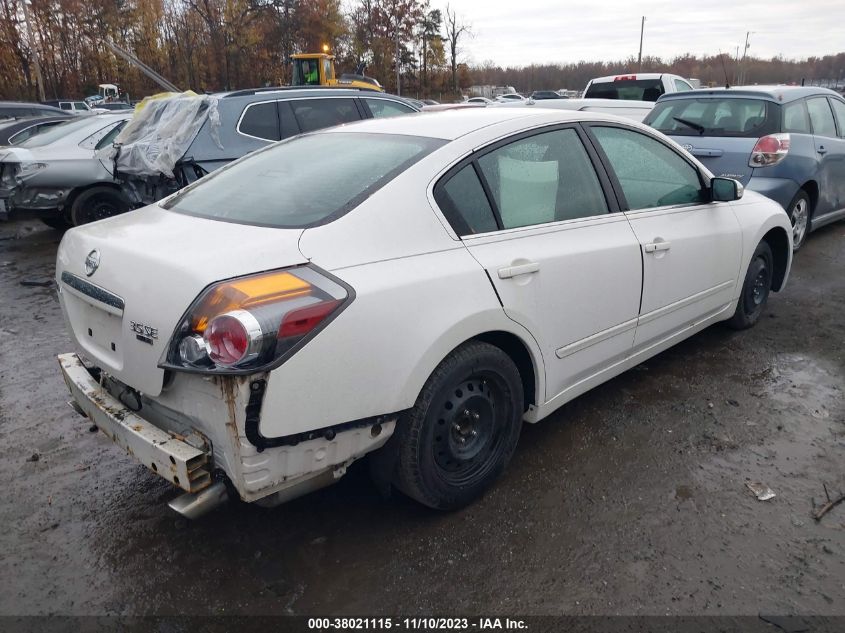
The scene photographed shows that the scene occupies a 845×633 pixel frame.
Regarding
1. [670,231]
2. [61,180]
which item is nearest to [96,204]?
[61,180]

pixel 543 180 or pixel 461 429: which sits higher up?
pixel 543 180

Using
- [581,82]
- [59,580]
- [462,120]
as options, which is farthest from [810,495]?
[581,82]

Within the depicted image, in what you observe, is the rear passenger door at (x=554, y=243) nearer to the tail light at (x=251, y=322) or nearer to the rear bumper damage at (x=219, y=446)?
the tail light at (x=251, y=322)

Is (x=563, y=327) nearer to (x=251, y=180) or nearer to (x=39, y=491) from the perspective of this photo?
(x=251, y=180)

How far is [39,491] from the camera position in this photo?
294 centimetres

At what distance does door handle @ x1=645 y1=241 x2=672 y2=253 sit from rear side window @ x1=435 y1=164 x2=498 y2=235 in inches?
40.2

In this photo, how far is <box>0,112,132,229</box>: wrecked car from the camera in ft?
25.1

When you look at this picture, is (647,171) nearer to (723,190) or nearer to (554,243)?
(723,190)

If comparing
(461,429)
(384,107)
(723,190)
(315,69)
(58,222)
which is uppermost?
(315,69)

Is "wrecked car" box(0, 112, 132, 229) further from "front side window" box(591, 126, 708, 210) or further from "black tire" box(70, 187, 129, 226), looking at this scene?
"front side window" box(591, 126, 708, 210)

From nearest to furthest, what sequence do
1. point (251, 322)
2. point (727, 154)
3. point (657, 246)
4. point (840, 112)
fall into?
1. point (251, 322)
2. point (657, 246)
3. point (727, 154)
4. point (840, 112)

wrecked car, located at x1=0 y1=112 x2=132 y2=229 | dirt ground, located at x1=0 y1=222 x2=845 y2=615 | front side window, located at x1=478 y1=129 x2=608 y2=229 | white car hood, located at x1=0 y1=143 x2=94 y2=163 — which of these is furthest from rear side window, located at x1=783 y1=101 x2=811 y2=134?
white car hood, located at x1=0 y1=143 x2=94 y2=163

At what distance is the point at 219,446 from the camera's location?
206 centimetres

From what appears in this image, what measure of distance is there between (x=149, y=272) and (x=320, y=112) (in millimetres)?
5297
